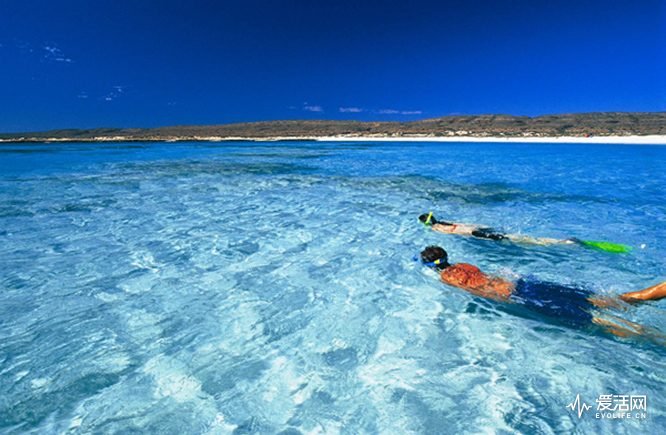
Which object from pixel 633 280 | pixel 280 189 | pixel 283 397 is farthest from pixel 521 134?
pixel 283 397

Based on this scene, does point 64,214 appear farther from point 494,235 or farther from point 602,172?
point 602,172

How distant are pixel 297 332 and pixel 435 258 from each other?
8.40ft

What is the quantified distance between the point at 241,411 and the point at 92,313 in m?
2.66

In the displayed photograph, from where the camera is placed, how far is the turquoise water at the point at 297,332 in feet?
9.37

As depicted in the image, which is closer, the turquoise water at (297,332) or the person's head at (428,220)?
the turquoise water at (297,332)

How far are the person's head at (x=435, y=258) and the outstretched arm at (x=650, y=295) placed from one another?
86.4 inches

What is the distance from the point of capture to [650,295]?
4066 mm

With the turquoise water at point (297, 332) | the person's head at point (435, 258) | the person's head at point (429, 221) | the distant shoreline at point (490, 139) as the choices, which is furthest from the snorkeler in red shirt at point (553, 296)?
the distant shoreline at point (490, 139)

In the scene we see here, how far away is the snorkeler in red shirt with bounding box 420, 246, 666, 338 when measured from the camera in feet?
13.0

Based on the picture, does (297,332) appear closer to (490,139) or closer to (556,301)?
(556,301)

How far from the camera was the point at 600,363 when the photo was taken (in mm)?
3355

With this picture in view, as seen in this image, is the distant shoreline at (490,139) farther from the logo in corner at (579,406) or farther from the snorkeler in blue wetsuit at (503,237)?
the logo in corner at (579,406)

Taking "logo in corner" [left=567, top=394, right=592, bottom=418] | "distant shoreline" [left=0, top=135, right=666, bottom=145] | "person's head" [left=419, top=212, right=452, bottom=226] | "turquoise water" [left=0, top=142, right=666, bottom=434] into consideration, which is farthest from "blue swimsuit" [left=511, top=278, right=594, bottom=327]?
"distant shoreline" [left=0, top=135, right=666, bottom=145]

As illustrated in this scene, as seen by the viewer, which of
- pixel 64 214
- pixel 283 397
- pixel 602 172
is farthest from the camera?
pixel 602 172
